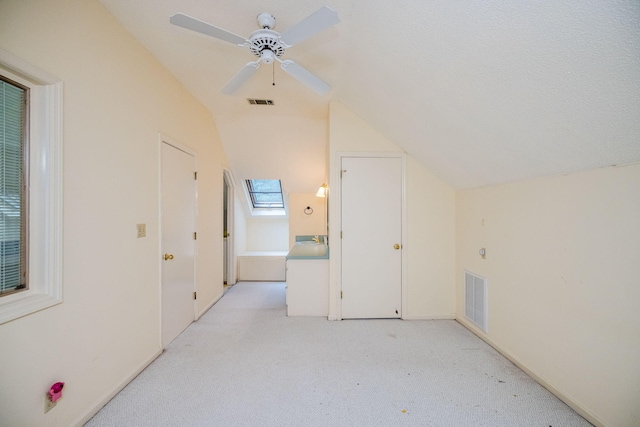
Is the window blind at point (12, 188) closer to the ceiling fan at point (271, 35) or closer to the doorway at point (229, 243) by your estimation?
the ceiling fan at point (271, 35)

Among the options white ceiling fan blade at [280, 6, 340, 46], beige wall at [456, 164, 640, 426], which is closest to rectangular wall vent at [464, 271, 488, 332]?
beige wall at [456, 164, 640, 426]

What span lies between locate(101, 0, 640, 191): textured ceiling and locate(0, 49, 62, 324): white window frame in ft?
2.69

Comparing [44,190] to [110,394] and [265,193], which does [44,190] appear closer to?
[110,394]

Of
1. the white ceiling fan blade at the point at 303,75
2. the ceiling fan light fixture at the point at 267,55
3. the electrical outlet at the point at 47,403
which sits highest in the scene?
the ceiling fan light fixture at the point at 267,55

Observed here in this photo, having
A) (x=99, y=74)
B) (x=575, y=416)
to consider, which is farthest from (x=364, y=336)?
(x=99, y=74)

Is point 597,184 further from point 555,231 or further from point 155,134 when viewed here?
point 155,134

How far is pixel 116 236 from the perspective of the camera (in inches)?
69.1

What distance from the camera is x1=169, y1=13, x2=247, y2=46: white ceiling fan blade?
1269 mm

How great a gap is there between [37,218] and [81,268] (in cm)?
37

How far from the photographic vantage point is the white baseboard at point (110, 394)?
4.83 ft

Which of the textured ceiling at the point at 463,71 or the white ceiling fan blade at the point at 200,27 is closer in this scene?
the textured ceiling at the point at 463,71

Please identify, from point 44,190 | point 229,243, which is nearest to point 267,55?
point 44,190

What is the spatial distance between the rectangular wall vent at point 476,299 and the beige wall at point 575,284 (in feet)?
0.33

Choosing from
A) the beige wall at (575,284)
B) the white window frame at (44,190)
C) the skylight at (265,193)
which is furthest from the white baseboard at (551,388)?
the skylight at (265,193)
